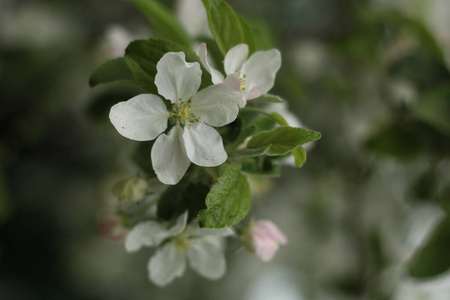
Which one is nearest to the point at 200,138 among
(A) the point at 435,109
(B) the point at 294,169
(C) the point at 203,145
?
(C) the point at 203,145

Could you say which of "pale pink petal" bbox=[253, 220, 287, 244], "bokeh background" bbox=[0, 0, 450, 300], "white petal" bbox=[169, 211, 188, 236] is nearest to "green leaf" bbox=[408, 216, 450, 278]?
"bokeh background" bbox=[0, 0, 450, 300]

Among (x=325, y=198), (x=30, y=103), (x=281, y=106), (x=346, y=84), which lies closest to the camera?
(x=281, y=106)

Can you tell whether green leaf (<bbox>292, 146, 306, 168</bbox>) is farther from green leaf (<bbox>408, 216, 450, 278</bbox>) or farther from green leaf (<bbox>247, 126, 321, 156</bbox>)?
green leaf (<bbox>408, 216, 450, 278</bbox>)

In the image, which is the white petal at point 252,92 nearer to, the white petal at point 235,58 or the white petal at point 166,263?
the white petal at point 235,58

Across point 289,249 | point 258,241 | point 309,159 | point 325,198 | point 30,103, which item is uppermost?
point 258,241

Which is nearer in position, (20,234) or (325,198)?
(20,234)

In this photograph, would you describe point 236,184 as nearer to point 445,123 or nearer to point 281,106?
point 281,106

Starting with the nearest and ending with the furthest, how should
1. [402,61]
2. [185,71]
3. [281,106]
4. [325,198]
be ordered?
[185,71] < [281,106] < [402,61] < [325,198]

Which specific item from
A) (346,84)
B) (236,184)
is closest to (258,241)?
(236,184)
